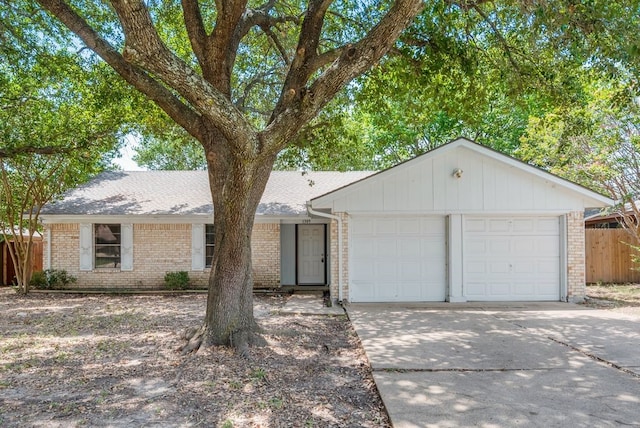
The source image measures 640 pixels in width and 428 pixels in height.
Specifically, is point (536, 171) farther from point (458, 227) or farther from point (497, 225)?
point (458, 227)

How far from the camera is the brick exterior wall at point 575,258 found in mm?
10562

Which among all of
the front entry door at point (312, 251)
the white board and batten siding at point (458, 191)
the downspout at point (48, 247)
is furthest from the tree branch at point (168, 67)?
the downspout at point (48, 247)

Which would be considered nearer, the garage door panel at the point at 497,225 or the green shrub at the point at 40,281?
the garage door panel at the point at 497,225

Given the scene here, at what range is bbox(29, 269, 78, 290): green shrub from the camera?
13.2m

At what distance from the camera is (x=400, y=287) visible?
10.7 m

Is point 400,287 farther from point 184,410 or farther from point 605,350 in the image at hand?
point 184,410

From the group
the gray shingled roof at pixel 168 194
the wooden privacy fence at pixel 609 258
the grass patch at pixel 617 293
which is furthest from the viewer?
the wooden privacy fence at pixel 609 258

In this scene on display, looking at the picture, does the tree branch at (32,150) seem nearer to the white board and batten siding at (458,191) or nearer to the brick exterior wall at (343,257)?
the white board and batten siding at (458,191)

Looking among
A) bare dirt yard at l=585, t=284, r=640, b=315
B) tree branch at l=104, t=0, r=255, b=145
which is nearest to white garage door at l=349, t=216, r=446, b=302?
bare dirt yard at l=585, t=284, r=640, b=315

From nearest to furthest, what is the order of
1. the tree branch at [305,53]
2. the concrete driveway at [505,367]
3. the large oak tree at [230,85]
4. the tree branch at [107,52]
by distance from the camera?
1. the concrete driveway at [505,367]
2. the large oak tree at [230,85]
3. the tree branch at [107,52]
4. the tree branch at [305,53]

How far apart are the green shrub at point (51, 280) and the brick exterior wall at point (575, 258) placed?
45.9 feet

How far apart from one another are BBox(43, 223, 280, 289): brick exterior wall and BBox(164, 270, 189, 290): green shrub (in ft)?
0.73

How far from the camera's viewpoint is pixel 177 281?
1300cm

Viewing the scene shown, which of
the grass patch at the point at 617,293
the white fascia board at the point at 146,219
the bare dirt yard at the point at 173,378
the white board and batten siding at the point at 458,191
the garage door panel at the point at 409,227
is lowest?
the grass patch at the point at 617,293
